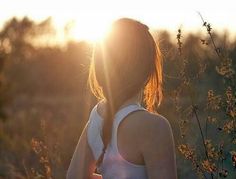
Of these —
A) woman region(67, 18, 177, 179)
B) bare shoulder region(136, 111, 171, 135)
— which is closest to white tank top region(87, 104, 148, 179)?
woman region(67, 18, 177, 179)

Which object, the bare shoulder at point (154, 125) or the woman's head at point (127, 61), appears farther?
the woman's head at point (127, 61)

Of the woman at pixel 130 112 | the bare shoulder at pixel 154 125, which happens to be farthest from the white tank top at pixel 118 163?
Result: the bare shoulder at pixel 154 125

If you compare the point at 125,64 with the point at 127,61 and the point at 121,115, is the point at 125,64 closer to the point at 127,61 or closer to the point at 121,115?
the point at 127,61

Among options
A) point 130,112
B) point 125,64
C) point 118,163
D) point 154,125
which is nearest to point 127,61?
point 125,64

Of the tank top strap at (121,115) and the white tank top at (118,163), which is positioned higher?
the tank top strap at (121,115)

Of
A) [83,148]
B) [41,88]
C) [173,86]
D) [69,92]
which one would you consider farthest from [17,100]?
[83,148]

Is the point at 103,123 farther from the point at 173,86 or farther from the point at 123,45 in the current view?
the point at 173,86

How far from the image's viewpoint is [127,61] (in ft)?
10.3

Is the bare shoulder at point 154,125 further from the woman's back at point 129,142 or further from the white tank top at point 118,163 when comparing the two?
the white tank top at point 118,163

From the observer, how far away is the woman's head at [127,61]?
313 centimetres

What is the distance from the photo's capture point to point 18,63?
35.9 meters

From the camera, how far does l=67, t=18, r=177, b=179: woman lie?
3004 mm

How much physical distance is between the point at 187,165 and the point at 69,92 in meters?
24.8

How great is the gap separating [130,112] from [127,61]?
232 millimetres
